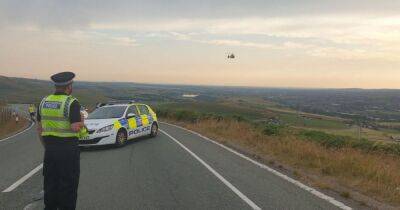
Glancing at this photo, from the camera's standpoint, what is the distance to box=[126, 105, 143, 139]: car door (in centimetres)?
1661

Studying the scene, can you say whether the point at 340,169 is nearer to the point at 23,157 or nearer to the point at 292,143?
the point at 292,143

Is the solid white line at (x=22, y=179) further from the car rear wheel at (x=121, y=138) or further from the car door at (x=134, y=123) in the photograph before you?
the car door at (x=134, y=123)

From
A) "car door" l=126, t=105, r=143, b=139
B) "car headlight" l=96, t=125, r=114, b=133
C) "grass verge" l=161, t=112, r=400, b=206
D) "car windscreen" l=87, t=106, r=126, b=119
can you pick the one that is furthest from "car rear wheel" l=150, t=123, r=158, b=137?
"car headlight" l=96, t=125, r=114, b=133

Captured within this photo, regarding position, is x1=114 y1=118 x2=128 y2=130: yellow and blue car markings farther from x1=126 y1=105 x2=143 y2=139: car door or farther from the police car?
x1=126 y1=105 x2=143 y2=139: car door

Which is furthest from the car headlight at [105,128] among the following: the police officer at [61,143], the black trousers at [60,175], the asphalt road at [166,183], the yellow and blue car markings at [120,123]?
the black trousers at [60,175]

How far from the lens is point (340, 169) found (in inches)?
437

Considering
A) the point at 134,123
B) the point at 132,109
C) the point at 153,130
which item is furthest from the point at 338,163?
the point at 153,130

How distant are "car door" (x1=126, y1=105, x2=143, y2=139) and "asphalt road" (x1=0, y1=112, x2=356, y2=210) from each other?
8.19 feet

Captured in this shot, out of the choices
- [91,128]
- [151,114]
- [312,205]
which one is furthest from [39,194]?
[151,114]

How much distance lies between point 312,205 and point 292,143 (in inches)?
318

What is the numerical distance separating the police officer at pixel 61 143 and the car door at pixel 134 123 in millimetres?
11190

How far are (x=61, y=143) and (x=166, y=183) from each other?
3946 mm

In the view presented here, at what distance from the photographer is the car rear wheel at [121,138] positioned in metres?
15.5

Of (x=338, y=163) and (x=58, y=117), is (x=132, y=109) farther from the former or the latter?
(x=58, y=117)
